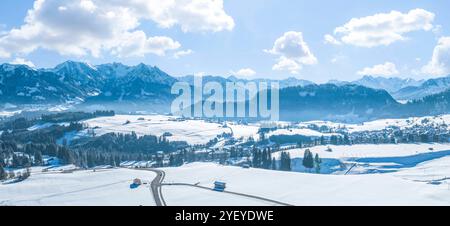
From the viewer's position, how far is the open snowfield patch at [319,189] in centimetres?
5619

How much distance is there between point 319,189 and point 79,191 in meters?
41.7

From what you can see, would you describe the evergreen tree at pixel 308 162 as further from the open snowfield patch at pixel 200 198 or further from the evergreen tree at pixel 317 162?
the open snowfield patch at pixel 200 198

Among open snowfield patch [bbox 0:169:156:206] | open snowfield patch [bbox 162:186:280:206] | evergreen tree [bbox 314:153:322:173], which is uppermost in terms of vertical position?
open snowfield patch [bbox 162:186:280:206]

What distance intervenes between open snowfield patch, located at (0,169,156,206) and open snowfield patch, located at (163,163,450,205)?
650 cm

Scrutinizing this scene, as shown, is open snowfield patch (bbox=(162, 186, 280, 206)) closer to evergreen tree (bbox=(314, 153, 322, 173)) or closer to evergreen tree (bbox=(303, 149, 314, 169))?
evergreen tree (bbox=(314, 153, 322, 173))

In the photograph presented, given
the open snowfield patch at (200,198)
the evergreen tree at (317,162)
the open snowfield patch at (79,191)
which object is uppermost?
the open snowfield patch at (200,198)

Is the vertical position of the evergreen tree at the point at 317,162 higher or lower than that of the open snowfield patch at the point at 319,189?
lower

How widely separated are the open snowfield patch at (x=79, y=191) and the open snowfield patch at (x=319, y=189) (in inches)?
256

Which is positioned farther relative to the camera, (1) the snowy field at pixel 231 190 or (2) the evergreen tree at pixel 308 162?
(2) the evergreen tree at pixel 308 162

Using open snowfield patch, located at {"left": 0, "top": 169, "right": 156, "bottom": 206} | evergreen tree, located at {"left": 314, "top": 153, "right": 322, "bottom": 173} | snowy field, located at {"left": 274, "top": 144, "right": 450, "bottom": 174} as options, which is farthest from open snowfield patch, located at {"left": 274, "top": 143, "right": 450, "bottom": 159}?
open snowfield patch, located at {"left": 0, "top": 169, "right": 156, "bottom": 206}

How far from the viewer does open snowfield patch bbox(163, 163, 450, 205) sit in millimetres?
56188

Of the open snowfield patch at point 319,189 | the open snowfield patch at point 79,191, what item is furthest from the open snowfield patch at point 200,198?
the open snowfield patch at point 79,191
